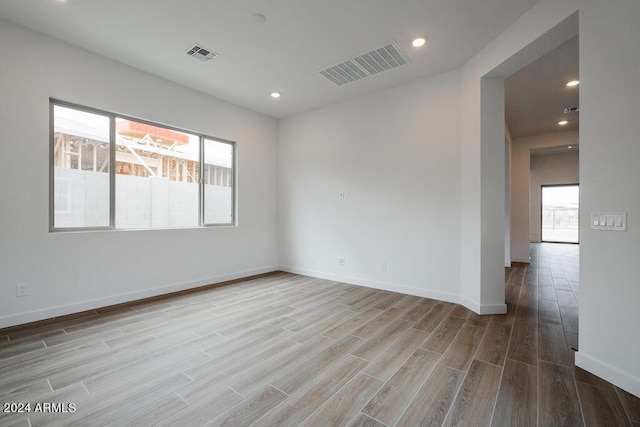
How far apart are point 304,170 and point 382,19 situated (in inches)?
113

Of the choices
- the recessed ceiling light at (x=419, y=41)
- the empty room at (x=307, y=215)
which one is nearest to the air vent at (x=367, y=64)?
the empty room at (x=307, y=215)

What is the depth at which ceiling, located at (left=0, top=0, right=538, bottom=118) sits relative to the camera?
2.46 meters

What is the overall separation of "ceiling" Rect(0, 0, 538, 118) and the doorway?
9.52 metres

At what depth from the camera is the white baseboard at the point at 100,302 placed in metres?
2.73

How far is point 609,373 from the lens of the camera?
1.85 metres

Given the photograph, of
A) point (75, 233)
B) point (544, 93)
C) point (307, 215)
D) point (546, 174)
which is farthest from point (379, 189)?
point (546, 174)

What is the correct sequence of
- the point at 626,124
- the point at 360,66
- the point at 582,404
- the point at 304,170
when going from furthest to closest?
the point at 304,170 < the point at 360,66 < the point at 626,124 < the point at 582,404

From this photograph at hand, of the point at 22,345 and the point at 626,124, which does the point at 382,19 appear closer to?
the point at 626,124

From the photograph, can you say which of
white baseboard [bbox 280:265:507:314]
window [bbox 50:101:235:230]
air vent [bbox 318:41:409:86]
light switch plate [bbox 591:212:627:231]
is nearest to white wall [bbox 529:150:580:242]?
white baseboard [bbox 280:265:507:314]

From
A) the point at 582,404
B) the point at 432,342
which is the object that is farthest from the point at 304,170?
the point at 582,404

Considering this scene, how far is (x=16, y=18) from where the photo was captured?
2.63 m

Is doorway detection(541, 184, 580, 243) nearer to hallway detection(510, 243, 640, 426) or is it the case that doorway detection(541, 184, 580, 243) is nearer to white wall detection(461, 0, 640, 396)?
hallway detection(510, 243, 640, 426)

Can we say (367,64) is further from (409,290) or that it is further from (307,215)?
(409,290)

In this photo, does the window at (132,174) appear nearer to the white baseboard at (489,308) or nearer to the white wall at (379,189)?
the white wall at (379,189)
